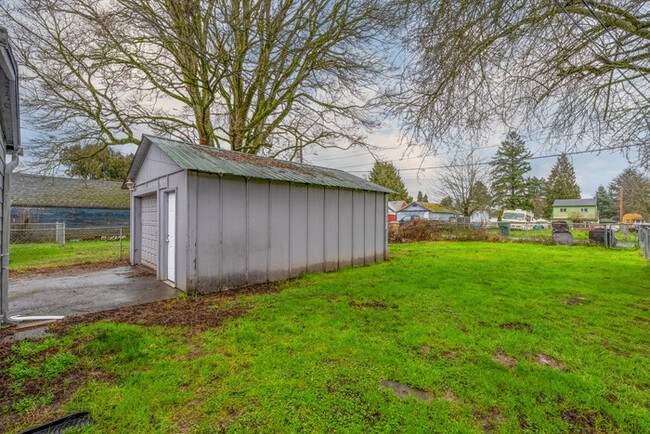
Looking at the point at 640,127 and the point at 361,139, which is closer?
the point at 640,127

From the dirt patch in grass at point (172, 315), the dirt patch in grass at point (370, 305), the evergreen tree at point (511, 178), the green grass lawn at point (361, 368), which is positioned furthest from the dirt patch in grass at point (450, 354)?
the evergreen tree at point (511, 178)

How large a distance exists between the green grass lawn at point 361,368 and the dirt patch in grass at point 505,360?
0.02m

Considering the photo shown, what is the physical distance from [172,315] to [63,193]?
18035mm

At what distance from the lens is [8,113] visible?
3.54m

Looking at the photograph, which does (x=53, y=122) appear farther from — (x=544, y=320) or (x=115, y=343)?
(x=544, y=320)

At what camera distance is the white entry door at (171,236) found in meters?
5.71

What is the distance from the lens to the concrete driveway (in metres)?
4.44

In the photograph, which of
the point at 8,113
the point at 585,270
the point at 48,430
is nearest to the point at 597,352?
the point at 48,430

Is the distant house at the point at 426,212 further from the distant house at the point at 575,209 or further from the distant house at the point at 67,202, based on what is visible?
the distant house at the point at 67,202

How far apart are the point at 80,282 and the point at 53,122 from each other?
613cm

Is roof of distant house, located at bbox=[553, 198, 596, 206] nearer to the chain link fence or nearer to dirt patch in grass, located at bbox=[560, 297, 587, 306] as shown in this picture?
dirt patch in grass, located at bbox=[560, 297, 587, 306]

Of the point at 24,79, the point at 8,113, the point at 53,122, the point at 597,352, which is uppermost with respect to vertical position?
the point at 24,79

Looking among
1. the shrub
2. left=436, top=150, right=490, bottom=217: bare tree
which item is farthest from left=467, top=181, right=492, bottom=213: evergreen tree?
the shrub

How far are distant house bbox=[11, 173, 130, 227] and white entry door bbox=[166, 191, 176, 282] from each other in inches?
461
